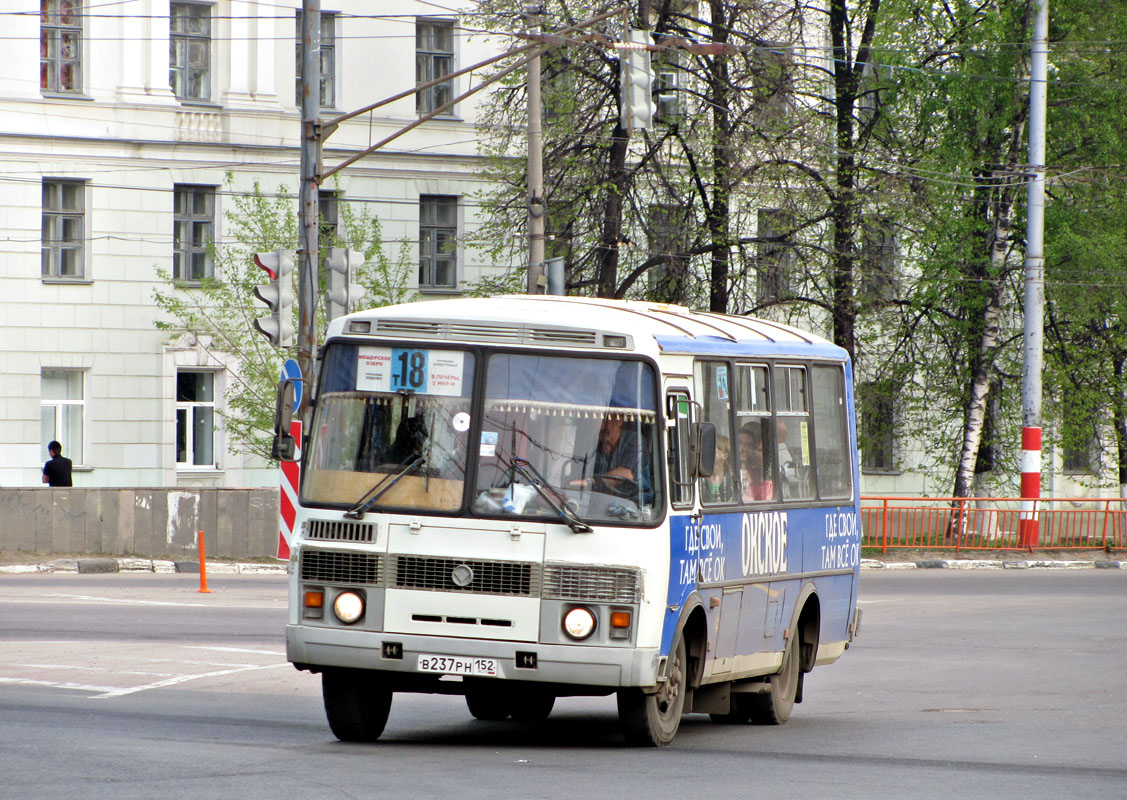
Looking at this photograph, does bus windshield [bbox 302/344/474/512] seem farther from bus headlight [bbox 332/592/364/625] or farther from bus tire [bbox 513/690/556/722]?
bus tire [bbox 513/690/556/722]

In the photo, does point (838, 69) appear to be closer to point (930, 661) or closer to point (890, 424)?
point (890, 424)

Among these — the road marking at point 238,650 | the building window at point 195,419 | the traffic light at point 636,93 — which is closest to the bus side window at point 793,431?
the road marking at point 238,650

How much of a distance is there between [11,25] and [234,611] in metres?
19.9

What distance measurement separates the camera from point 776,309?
3769cm

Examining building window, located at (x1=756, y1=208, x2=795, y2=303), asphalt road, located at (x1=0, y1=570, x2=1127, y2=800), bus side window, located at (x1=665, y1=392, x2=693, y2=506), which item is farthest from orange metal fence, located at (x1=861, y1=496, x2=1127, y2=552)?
bus side window, located at (x1=665, y1=392, x2=693, y2=506)

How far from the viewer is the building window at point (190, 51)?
39.0 m

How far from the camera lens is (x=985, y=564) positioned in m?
31.8

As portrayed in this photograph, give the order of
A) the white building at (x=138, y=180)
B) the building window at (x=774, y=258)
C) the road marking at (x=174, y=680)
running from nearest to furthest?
the road marking at (x=174, y=680)
the building window at (x=774, y=258)
the white building at (x=138, y=180)

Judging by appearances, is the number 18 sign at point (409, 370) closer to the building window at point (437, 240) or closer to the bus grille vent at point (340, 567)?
the bus grille vent at point (340, 567)

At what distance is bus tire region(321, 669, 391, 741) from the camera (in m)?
10.8

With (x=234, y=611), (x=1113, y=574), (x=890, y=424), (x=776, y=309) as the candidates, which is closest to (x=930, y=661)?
(x=234, y=611)

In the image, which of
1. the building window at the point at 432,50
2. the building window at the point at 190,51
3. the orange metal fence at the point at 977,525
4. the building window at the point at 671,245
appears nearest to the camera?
the orange metal fence at the point at 977,525

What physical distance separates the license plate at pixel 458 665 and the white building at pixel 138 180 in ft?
90.7

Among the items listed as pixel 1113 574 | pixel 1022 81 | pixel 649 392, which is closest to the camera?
pixel 649 392
